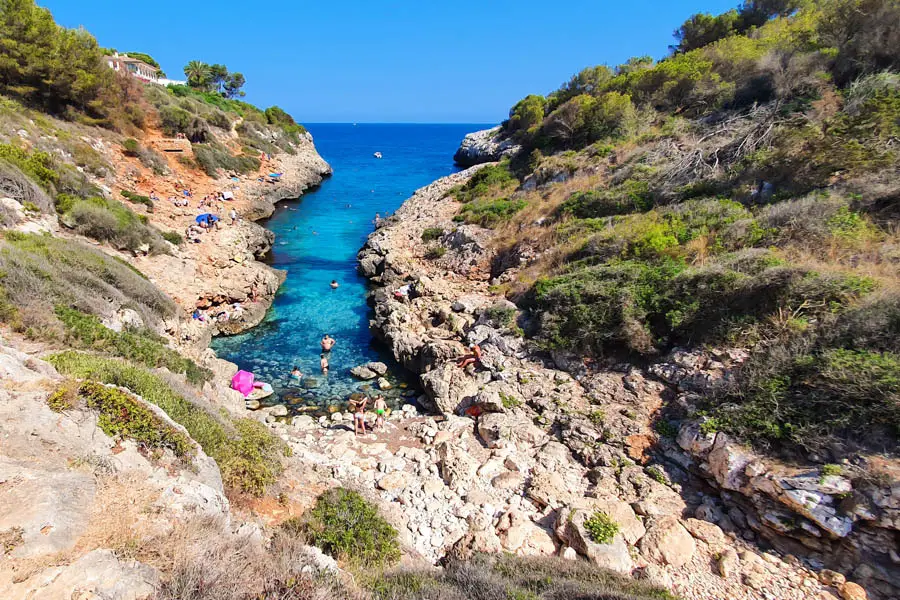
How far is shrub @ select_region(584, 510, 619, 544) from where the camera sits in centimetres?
632

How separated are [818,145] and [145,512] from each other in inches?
711

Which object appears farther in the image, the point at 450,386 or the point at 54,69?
the point at 54,69

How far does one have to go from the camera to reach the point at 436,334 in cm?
1461

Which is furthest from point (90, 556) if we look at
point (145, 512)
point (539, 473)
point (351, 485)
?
point (539, 473)

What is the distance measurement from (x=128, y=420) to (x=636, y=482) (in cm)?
842

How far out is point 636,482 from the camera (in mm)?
7730

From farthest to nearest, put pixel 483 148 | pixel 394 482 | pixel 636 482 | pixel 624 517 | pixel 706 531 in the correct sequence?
pixel 483 148
pixel 394 482
pixel 636 482
pixel 624 517
pixel 706 531

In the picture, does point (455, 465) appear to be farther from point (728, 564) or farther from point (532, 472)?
point (728, 564)

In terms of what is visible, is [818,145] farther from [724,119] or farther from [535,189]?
[535,189]

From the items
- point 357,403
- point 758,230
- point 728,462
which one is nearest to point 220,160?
point 357,403

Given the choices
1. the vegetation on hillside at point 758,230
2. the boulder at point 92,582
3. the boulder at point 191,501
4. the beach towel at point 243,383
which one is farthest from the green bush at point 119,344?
the vegetation on hillside at point 758,230

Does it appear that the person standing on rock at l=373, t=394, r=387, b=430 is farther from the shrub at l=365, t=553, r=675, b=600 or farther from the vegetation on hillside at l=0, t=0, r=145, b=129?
the vegetation on hillside at l=0, t=0, r=145, b=129

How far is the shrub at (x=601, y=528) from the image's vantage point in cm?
632

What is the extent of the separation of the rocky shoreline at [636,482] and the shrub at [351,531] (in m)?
1.42
